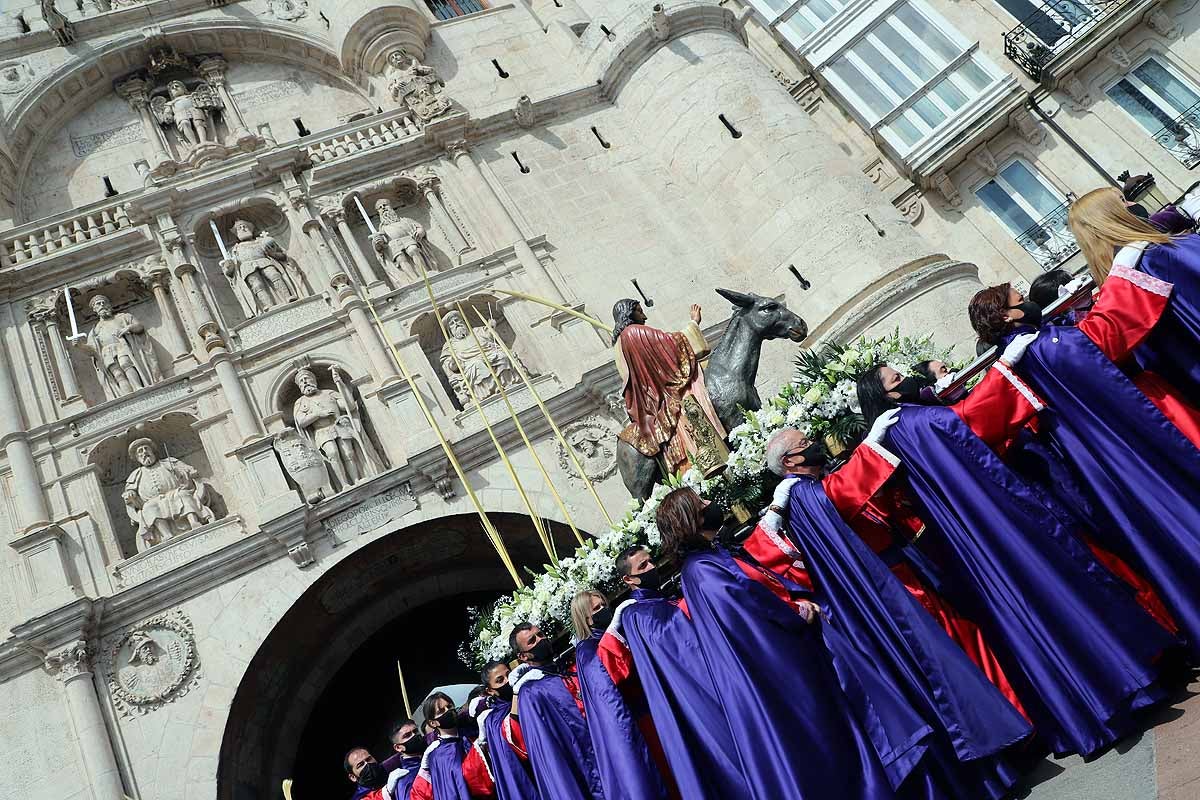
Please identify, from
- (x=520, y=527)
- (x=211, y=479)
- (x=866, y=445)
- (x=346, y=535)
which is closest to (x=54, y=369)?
(x=211, y=479)

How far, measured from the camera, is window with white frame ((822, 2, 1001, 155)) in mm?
16312

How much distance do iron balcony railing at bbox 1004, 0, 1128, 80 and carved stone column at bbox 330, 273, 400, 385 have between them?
10922mm

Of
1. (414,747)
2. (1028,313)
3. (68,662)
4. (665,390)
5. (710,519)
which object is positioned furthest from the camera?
(68,662)

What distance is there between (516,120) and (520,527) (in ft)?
22.7

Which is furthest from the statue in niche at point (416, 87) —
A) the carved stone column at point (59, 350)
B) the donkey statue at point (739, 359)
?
the donkey statue at point (739, 359)

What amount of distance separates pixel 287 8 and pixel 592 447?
405 inches

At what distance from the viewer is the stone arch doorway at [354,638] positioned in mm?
11641

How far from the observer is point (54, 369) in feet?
44.4

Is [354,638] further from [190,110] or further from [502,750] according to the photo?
[190,110]

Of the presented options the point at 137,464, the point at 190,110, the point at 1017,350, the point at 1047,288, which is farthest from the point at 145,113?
the point at 1017,350

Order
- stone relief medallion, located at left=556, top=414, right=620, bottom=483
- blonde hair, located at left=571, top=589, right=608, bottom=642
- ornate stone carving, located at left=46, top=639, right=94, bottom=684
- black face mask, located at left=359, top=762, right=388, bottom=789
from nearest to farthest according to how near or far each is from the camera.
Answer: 1. blonde hair, located at left=571, top=589, right=608, bottom=642
2. black face mask, located at left=359, top=762, right=388, bottom=789
3. ornate stone carving, located at left=46, top=639, right=94, bottom=684
4. stone relief medallion, located at left=556, top=414, right=620, bottom=483

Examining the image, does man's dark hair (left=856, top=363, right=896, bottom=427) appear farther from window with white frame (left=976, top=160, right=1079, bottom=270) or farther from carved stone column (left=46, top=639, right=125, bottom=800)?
window with white frame (left=976, top=160, right=1079, bottom=270)

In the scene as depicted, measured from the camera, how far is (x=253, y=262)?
568 inches

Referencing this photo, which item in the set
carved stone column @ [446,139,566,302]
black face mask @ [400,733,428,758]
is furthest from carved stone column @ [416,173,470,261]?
black face mask @ [400,733,428,758]
